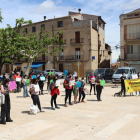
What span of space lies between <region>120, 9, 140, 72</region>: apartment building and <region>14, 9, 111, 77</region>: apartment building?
6308 millimetres

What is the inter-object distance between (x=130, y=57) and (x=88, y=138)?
3021 centimetres

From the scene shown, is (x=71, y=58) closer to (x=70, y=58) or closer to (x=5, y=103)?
(x=70, y=58)

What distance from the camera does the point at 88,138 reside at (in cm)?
568

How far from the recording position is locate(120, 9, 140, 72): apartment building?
33375 mm

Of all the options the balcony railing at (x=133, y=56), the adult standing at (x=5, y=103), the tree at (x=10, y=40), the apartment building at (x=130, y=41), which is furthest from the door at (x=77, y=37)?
the adult standing at (x=5, y=103)

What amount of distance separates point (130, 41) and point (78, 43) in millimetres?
9981

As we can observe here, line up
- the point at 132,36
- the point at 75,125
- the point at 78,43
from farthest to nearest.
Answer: the point at 78,43 → the point at 132,36 → the point at 75,125

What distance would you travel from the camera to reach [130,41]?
34031 mm

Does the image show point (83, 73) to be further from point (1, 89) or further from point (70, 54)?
point (1, 89)

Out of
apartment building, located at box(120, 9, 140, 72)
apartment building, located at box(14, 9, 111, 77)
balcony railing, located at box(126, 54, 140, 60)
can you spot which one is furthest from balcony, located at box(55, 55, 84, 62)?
balcony railing, located at box(126, 54, 140, 60)

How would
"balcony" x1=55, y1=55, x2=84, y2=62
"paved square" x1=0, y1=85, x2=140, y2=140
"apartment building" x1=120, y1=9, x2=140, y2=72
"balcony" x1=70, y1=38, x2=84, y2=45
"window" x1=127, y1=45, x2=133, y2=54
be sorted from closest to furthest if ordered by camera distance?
"paved square" x1=0, y1=85, x2=140, y2=140
"apartment building" x1=120, y1=9, x2=140, y2=72
"window" x1=127, y1=45, x2=133, y2=54
"balcony" x1=70, y1=38, x2=84, y2=45
"balcony" x1=55, y1=55, x2=84, y2=62

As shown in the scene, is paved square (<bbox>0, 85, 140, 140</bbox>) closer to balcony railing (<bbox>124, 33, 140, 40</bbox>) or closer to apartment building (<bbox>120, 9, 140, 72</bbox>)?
apartment building (<bbox>120, 9, 140, 72</bbox>)

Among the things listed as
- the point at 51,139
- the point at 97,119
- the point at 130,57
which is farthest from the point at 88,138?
the point at 130,57

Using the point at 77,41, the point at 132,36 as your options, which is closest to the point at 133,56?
the point at 132,36
